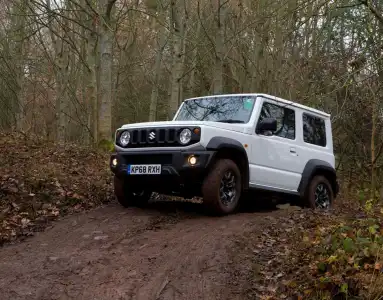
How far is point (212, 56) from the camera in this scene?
20859 millimetres

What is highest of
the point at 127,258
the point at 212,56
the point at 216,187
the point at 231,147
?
the point at 212,56

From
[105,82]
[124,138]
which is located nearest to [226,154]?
[124,138]

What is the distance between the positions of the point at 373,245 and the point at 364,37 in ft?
32.8

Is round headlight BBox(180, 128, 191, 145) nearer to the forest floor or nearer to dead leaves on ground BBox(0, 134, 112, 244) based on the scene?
the forest floor

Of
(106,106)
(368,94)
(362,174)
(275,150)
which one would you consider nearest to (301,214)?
(275,150)

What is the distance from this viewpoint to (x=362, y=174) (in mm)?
17750

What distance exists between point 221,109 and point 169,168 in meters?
1.71

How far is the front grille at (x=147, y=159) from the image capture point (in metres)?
6.83

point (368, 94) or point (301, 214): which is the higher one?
point (368, 94)

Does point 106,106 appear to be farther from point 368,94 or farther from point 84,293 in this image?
point 84,293

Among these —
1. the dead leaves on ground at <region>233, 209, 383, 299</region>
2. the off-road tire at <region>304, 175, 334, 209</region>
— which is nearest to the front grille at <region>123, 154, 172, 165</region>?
the dead leaves on ground at <region>233, 209, 383, 299</region>

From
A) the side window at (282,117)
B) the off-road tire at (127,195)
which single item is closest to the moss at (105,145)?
the off-road tire at (127,195)

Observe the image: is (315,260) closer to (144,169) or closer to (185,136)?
(185,136)

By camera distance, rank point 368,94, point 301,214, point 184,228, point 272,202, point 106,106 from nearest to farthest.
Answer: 1. point 184,228
2. point 301,214
3. point 272,202
4. point 106,106
5. point 368,94
